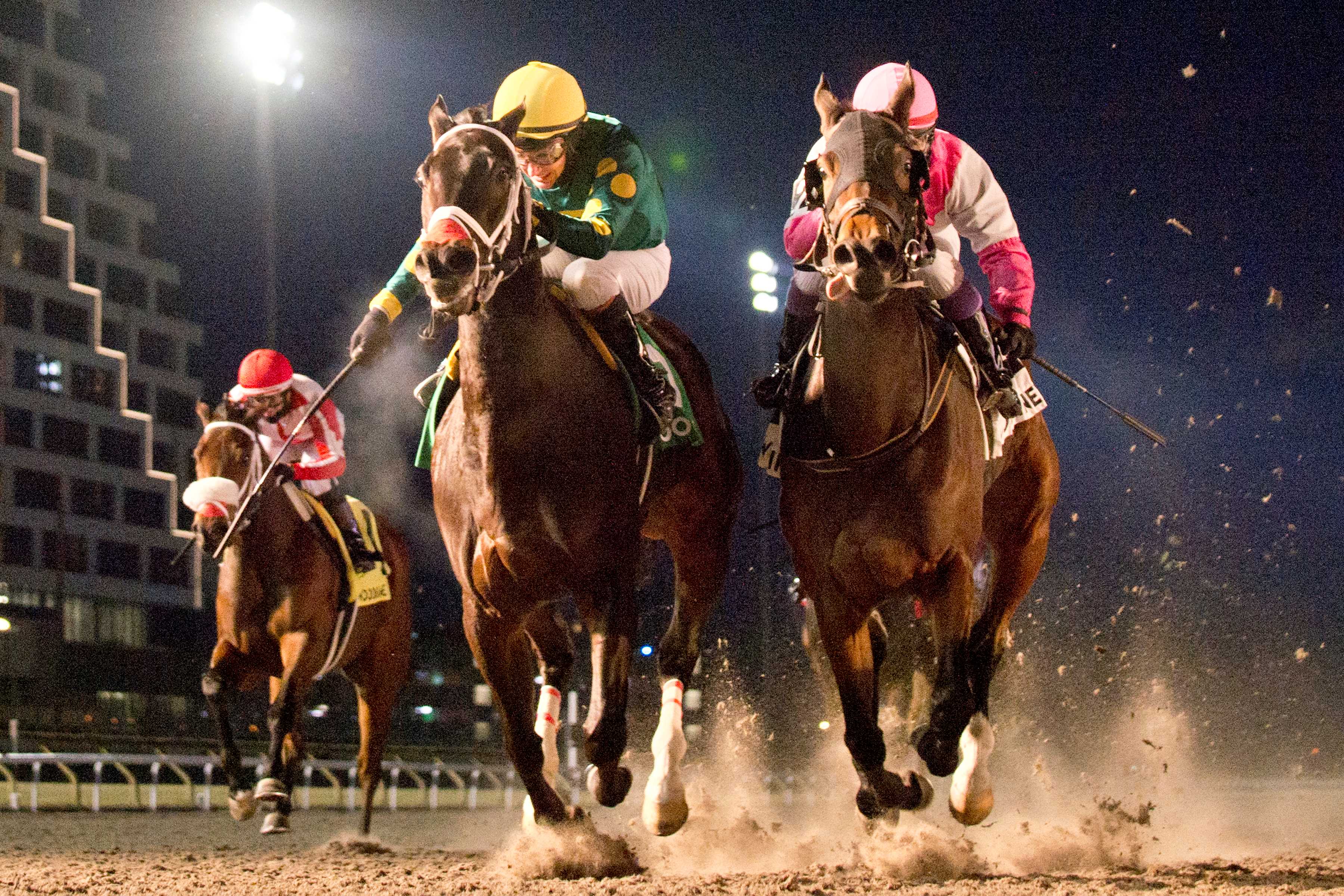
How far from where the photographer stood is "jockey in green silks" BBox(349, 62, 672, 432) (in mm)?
5441

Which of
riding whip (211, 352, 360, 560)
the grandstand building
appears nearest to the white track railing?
riding whip (211, 352, 360, 560)

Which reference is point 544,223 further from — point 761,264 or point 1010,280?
point 761,264

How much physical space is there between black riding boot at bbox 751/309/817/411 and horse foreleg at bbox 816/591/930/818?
79cm

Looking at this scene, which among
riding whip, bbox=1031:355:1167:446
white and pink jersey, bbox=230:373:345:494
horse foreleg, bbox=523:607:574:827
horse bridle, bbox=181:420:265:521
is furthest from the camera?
white and pink jersey, bbox=230:373:345:494

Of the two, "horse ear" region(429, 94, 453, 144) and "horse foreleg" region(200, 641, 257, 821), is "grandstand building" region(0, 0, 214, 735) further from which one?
"horse ear" region(429, 94, 453, 144)

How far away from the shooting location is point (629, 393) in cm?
568

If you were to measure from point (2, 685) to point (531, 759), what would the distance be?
66.8 ft

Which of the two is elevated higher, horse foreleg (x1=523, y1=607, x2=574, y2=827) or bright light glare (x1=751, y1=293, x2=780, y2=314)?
bright light glare (x1=751, y1=293, x2=780, y2=314)

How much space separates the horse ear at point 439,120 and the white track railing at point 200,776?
7.25 meters

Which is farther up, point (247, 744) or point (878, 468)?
point (878, 468)

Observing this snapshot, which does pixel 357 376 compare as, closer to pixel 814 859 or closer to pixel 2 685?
pixel 2 685

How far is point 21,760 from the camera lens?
42.3ft

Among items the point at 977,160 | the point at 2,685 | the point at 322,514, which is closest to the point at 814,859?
the point at 977,160

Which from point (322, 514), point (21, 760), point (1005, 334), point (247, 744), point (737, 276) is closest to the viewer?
point (1005, 334)
